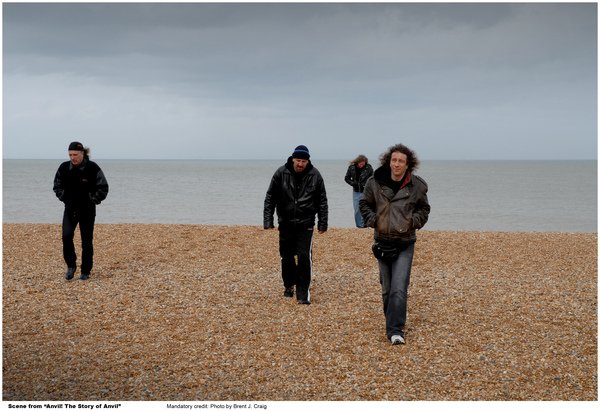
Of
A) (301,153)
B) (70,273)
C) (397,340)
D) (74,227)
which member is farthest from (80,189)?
(397,340)

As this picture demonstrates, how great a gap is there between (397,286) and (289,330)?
1.30 meters

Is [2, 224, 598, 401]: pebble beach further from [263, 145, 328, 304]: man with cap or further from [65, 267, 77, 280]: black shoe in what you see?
[263, 145, 328, 304]: man with cap

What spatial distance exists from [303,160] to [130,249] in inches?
240

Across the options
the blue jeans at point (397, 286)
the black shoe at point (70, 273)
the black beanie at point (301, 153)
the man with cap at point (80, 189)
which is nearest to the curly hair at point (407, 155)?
the blue jeans at point (397, 286)

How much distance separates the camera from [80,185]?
8281mm

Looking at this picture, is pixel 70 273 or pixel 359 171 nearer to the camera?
pixel 70 273

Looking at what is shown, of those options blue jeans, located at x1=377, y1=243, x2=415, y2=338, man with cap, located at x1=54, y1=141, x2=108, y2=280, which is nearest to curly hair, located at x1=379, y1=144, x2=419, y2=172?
blue jeans, located at x1=377, y1=243, x2=415, y2=338

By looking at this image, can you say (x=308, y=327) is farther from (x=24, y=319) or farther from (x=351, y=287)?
(x=24, y=319)

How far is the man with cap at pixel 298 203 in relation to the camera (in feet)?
23.5

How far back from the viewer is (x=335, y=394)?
4.78m

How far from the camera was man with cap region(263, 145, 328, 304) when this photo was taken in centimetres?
717

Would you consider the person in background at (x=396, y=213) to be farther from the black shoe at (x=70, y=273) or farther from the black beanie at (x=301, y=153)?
the black shoe at (x=70, y=273)

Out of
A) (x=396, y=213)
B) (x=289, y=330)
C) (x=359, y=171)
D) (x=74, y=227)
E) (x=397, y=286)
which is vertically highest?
(x=359, y=171)

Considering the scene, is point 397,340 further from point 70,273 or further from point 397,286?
point 70,273
